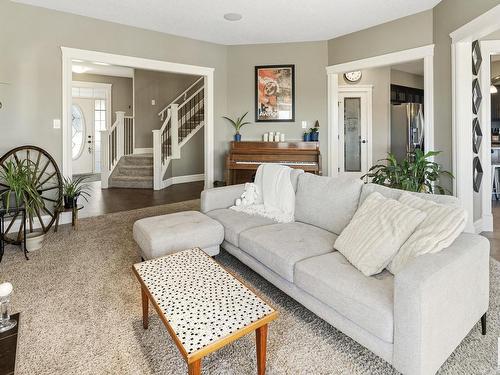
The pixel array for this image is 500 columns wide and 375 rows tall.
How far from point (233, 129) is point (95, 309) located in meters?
3.96

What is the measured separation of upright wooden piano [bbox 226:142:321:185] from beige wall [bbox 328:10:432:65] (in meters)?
1.43

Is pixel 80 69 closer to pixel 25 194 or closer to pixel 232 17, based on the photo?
pixel 232 17

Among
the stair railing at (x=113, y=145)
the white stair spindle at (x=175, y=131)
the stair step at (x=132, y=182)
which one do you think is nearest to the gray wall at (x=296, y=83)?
the white stair spindle at (x=175, y=131)

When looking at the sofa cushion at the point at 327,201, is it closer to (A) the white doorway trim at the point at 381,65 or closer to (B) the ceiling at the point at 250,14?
(A) the white doorway trim at the point at 381,65

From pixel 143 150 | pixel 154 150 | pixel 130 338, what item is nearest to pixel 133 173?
pixel 154 150

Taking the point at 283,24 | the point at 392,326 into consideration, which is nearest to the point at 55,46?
the point at 283,24

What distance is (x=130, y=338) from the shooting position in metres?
1.71

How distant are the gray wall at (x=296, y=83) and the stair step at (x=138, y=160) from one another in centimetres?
244

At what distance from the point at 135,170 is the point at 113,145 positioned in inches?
30.5

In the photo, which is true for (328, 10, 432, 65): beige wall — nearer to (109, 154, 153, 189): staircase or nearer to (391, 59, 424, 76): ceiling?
(391, 59, 424, 76): ceiling

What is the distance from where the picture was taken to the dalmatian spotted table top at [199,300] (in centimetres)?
122

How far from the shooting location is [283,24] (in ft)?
14.2

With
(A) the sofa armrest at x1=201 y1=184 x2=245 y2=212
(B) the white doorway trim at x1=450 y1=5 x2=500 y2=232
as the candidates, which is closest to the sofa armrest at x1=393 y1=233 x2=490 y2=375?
(A) the sofa armrest at x1=201 y1=184 x2=245 y2=212

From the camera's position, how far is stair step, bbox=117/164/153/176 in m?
6.86
